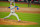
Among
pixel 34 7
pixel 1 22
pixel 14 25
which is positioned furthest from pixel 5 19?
pixel 34 7

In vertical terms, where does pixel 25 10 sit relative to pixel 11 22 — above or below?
above

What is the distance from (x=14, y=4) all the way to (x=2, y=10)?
0.29m

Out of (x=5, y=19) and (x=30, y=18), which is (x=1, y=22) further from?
(x=30, y=18)

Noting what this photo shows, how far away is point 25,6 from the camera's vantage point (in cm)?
201

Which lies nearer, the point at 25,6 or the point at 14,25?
the point at 14,25

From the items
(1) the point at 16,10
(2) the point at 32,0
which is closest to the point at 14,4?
(1) the point at 16,10

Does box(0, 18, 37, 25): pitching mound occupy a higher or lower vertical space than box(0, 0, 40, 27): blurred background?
lower

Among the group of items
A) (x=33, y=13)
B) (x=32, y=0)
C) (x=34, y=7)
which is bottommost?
(x=33, y=13)

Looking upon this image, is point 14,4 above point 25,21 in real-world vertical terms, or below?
above

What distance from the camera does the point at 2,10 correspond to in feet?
6.33

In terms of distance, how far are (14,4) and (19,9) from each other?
0.52 ft

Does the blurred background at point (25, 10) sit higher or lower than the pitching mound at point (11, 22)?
higher

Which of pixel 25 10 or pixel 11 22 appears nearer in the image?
pixel 11 22

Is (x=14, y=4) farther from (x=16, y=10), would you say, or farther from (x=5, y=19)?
(x=5, y=19)
